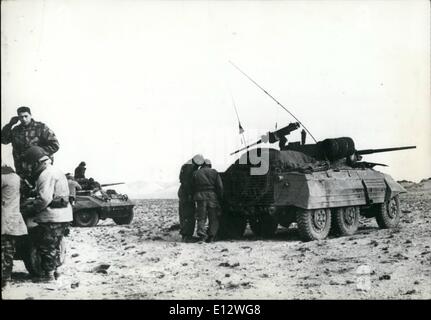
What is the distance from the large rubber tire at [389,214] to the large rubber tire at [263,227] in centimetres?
253

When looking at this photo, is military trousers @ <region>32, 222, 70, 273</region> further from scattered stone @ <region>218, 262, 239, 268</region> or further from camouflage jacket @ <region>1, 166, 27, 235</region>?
scattered stone @ <region>218, 262, 239, 268</region>

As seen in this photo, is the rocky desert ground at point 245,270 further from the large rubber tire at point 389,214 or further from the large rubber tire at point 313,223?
the large rubber tire at point 389,214

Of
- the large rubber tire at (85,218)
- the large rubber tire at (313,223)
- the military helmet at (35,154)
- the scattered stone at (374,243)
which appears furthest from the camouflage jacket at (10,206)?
the large rubber tire at (85,218)

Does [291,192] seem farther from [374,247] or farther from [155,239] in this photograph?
[155,239]

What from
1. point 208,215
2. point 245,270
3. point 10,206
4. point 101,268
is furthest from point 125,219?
point 10,206

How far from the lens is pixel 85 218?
55.6 feet

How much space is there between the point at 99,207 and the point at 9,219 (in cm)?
884

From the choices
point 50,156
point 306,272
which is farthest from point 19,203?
point 306,272

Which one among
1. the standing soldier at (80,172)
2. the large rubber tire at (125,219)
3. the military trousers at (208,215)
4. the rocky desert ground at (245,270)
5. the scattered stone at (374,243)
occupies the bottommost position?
the rocky desert ground at (245,270)

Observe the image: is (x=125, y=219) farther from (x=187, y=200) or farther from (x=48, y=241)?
(x=48, y=241)

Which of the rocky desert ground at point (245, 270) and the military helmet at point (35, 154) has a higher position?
the military helmet at point (35, 154)

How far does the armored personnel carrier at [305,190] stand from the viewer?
12.1 meters
